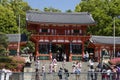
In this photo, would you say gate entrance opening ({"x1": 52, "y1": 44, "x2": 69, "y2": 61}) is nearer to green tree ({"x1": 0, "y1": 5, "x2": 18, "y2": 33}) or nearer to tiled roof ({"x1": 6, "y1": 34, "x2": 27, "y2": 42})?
tiled roof ({"x1": 6, "y1": 34, "x2": 27, "y2": 42})

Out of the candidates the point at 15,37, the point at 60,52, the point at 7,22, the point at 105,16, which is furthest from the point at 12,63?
the point at 105,16

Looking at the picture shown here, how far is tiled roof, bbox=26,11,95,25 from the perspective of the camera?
216 feet

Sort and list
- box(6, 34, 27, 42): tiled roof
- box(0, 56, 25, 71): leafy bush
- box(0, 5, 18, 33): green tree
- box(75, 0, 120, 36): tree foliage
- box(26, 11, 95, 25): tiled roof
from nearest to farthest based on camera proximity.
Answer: box(0, 56, 25, 71): leafy bush, box(6, 34, 27, 42): tiled roof, box(26, 11, 95, 25): tiled roof, box(75, 0, 120, 36): tree foliage, box(0, 5, 18, 33): green tree

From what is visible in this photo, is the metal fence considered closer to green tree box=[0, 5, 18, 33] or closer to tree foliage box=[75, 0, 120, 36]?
tree foliage box=[75, 0, 120, 36]

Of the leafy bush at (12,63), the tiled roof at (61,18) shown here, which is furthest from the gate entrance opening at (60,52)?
the leafy bush at (12,63)

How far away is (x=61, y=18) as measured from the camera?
68.6m

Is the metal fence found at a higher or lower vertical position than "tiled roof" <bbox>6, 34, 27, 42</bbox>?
higher

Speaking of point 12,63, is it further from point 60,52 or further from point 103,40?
point 103,40

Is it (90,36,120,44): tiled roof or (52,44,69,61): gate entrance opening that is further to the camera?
(90,36,120,44): tiled roof

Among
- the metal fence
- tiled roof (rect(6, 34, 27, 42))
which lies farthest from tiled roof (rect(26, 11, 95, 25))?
the metal fence

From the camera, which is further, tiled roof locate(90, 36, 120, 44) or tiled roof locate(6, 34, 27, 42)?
tiled roof locate(6, 34, 27, 42)

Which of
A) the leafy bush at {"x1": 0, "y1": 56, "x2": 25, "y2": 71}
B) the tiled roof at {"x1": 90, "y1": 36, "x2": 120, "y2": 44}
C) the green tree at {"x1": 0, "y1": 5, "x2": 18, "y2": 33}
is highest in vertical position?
the green tree at {"x1": 0, "y1": 5, "x2": 18, "y2": 33}

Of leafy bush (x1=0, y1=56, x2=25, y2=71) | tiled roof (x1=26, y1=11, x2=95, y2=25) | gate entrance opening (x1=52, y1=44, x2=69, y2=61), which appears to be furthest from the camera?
tiled roof (x1=26, y1=11, x2=95, y2=25)

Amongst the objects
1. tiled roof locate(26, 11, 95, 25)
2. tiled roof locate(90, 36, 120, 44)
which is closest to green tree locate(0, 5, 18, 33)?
tiled roof locate(26, 11, 95, 25)
